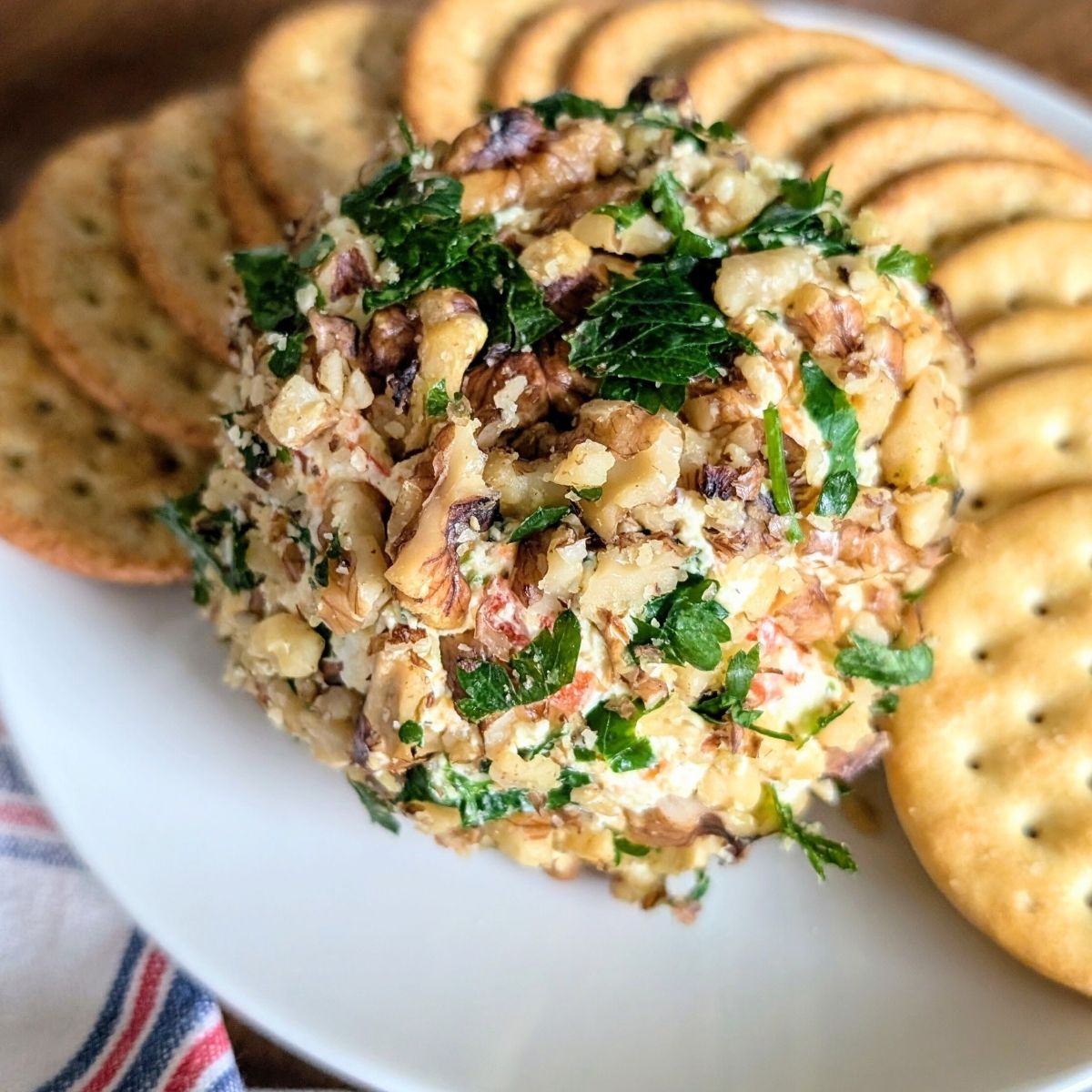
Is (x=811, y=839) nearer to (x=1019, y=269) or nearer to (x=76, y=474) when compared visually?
(x=1019, y=269)

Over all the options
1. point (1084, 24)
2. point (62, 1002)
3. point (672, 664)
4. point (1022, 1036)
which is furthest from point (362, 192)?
point (1084, 24)

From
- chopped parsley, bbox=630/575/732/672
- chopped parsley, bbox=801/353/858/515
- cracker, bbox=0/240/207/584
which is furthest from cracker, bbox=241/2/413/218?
chopped parsley, bbox=630/575/732/672

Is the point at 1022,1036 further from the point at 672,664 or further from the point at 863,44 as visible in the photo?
the point at 863,44

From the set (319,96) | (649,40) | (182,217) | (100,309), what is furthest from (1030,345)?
(100,309)

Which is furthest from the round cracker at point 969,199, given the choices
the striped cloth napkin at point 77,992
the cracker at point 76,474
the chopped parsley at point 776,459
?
the striped cloth napkin at point 77,992

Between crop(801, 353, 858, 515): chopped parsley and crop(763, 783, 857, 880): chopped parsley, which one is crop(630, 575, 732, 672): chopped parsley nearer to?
crop(801, 353, 858, 515): chopped parsley

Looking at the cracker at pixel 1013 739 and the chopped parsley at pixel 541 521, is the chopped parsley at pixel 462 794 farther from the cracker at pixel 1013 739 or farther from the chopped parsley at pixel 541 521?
the cracker at pixel 1013 739
